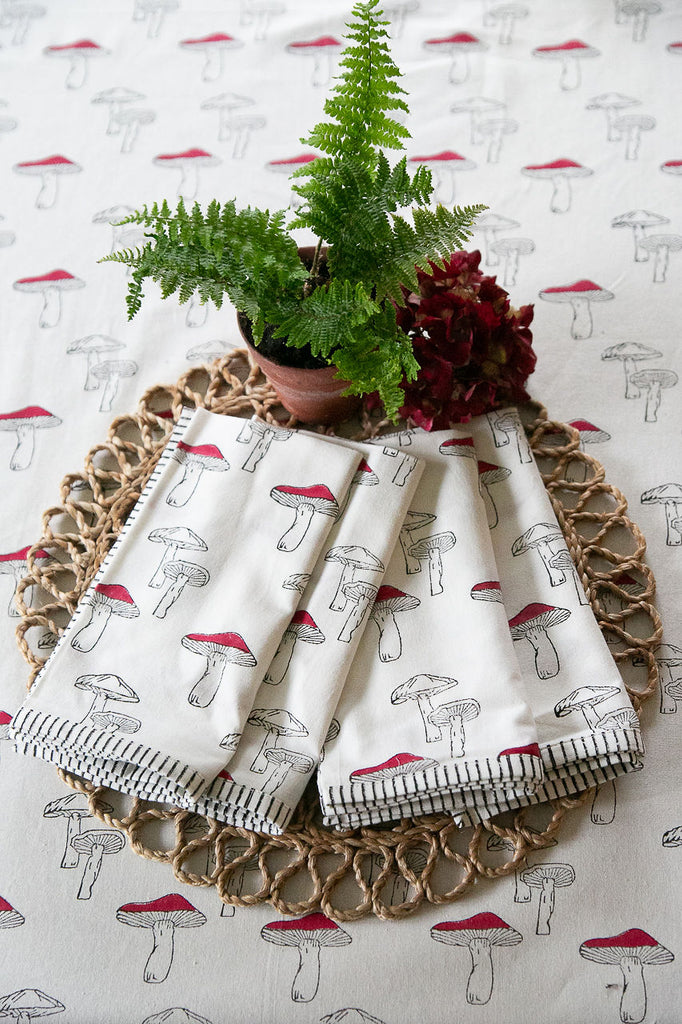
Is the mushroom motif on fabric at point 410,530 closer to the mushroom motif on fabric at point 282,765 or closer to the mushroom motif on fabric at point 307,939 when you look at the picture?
A: the mushroom motif on fabric at point 282,765

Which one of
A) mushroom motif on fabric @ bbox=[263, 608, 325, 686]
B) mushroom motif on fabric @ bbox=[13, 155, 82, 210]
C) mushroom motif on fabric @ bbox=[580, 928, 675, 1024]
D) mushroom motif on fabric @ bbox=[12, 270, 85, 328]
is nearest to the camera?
mushroom motif on fabric @ bbox=[580, 928, 675, 1024]

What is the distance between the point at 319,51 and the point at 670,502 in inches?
39.1

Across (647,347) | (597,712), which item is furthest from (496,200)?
(597,712)

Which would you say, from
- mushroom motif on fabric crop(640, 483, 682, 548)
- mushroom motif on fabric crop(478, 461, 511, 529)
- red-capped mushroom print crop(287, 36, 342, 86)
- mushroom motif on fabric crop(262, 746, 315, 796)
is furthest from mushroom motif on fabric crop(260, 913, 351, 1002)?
red-capped mushroom print crop(287, 36, 342, 86)

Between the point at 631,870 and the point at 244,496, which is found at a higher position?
the point at 244,496

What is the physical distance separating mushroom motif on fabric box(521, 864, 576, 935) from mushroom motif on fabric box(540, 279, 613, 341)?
66cm

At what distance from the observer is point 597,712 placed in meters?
0.76

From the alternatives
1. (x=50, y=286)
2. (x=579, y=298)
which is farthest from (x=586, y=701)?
(x=50, y=286)

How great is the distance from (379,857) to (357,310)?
52 centimetres

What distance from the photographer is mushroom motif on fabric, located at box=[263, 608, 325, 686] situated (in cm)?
82

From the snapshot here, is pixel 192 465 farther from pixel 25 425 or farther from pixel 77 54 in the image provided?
pixel 77 54

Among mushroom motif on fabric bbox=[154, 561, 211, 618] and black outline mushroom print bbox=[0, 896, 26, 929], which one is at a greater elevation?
mushroom motif on fabric bbox=[154, 561, 211, 618]

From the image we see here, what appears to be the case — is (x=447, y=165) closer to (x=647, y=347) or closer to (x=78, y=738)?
(x=647, y=347)

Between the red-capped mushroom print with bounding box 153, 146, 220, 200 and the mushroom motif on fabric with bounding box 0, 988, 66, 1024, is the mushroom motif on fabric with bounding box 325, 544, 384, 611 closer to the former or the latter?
the mushroom motif on fabric with bounding box 0, 988, 66, 1024
